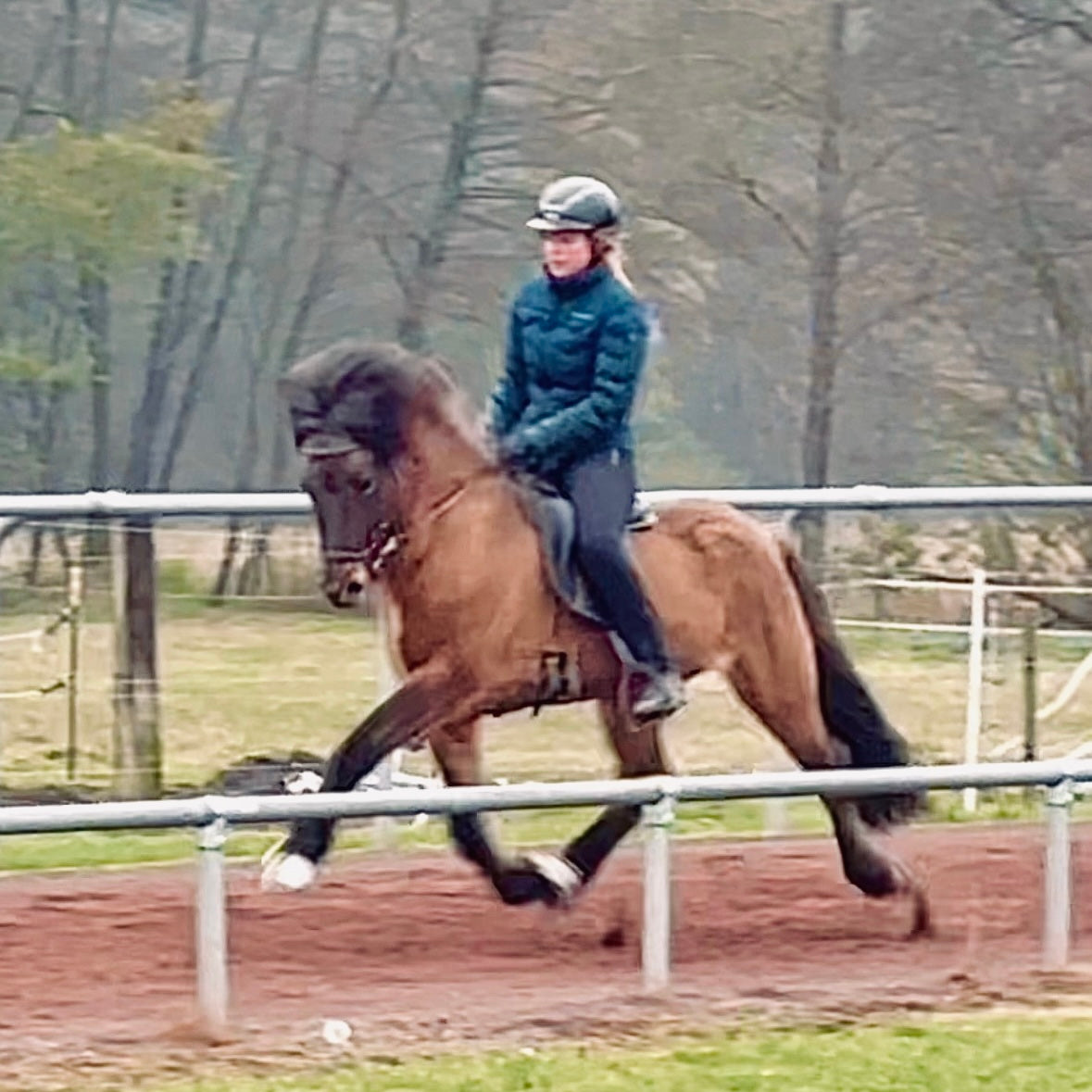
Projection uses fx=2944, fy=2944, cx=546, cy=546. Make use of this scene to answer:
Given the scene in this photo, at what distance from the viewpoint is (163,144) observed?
75.2 ft

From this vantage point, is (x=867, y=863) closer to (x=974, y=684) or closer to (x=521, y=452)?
(x=521, y=452)

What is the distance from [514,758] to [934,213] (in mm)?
14123

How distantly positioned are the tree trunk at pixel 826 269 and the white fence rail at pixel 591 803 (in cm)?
1712

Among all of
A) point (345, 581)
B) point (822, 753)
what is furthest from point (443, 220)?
point (345, 581)

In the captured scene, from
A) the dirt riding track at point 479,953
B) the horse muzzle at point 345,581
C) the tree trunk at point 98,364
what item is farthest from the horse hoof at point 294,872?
the tree trunk at point 98,364

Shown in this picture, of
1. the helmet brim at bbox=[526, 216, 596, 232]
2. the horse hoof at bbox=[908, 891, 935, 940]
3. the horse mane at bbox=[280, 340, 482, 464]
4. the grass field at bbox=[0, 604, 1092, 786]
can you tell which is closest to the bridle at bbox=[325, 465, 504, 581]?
the horse mane at bbox=[280, 340, 482, 464]

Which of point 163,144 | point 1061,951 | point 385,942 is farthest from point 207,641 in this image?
point 163,144

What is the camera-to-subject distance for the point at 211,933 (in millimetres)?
7008

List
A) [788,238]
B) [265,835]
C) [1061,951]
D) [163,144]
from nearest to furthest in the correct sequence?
1. [1061,951]
2. [265,835]
3. [163,144]
4. [788,238]

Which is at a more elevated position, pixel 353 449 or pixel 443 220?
pixel 443 220

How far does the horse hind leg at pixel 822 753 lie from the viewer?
28.7ft

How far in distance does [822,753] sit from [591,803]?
185 centimetres

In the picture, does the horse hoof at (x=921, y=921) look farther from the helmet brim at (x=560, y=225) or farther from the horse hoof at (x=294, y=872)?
the helmet brim at (x=560, y=225)

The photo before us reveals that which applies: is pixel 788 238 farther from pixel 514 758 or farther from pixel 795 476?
pixel 514 758
